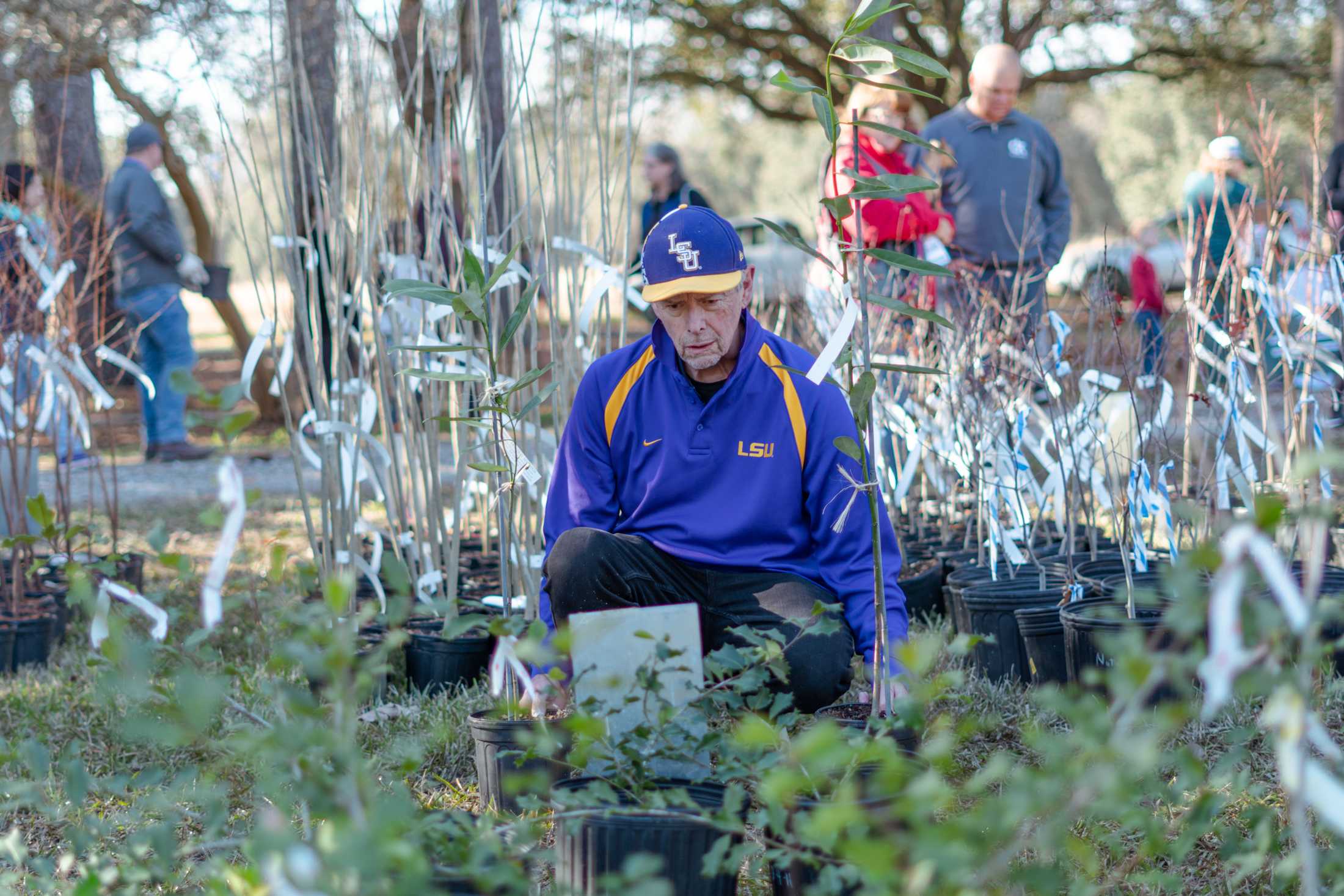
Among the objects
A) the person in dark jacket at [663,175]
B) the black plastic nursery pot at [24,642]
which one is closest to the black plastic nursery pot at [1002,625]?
the black plastic nursery pot at [24,642]

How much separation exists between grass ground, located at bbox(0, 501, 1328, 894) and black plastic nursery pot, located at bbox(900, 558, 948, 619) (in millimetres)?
99

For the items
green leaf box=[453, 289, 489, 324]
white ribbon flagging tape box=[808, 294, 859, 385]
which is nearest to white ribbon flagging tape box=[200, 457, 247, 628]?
green leaf box=[453, 289, 489, 324]

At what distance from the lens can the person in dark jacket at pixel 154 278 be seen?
4.83 meters

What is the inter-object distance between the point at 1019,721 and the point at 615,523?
719mm

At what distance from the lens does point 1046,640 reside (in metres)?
2.20

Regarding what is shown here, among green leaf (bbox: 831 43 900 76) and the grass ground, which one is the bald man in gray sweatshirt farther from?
green leaf (bbox: 831 43 900 76)

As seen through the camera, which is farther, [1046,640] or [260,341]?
[260,341]

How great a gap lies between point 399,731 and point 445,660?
0.75 feet

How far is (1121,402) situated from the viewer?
2.95m

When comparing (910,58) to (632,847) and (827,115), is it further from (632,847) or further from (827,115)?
(632,847)

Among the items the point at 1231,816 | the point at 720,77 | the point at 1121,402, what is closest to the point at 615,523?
the point at 1231,816

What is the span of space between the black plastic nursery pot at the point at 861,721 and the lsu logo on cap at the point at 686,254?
0.64 m

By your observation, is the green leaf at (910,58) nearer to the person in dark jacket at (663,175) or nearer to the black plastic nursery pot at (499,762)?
the black plastic nursery pot at (499,762)

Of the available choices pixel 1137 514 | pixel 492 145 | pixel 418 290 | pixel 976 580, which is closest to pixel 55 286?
pixel 492 145
